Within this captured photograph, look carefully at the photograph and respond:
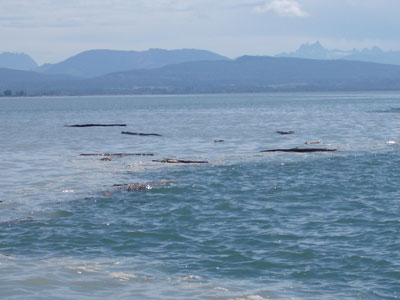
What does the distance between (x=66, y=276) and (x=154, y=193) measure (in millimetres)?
10506

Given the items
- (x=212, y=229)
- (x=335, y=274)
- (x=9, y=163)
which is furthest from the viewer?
(x=9, y=163)

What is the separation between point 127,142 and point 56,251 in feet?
113

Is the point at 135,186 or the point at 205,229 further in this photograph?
the point at 135,186

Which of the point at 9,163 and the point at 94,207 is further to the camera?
the point at 9,163

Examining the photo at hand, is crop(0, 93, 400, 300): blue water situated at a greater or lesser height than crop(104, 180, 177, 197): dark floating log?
lesser

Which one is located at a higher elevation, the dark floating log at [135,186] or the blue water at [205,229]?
the dark floating log at [135,186]

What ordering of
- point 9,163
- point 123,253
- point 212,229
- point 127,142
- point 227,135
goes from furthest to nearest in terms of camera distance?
1. point 227,135
2. point 127,142
3. point 9,163
4. point 212,229
5. point 123,253

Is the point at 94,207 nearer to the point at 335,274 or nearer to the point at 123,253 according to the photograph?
the point at 123,253

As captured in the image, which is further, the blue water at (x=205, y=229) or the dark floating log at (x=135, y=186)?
the dark floating log at (x=135, y=186)

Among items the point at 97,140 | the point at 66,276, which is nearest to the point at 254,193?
the point at 66,276

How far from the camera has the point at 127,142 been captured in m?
52.3

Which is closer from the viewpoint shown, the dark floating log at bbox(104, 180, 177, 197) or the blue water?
the blue water

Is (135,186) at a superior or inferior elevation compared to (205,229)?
superior

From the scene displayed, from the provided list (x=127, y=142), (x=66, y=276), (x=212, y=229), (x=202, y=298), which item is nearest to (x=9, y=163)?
(x=127, y=142)
